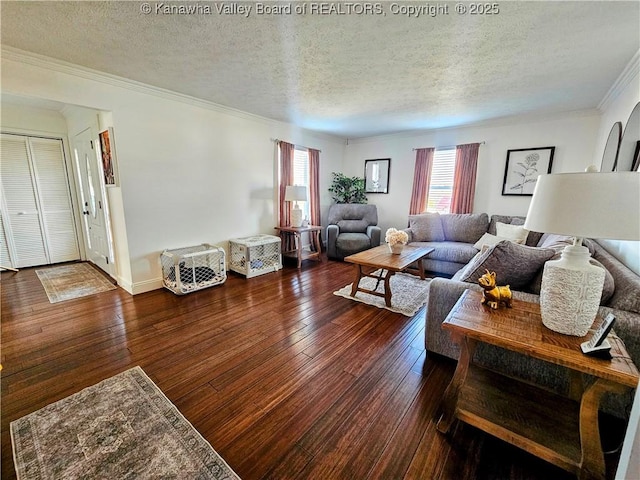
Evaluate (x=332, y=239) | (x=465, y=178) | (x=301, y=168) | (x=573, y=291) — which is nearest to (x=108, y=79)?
(x=301, y=168)

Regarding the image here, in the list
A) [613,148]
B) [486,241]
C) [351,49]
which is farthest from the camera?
[486,241]

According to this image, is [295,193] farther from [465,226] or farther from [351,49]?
[465,226]

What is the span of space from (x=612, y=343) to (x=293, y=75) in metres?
3.02

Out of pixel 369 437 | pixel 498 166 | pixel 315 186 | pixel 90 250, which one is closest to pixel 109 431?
pixel 369 437

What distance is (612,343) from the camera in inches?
46.5

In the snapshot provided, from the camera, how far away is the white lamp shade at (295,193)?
14.6 ft

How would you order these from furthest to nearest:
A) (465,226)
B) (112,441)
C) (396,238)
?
1. (465,226)
2. (396,238)
3. (112,441)

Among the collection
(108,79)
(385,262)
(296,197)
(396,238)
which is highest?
(108,79)

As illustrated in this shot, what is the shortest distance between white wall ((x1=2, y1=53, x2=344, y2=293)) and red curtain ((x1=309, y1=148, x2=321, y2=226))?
0.94 m

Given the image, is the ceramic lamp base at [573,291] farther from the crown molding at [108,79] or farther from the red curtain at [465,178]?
the crown molding at [108,79]

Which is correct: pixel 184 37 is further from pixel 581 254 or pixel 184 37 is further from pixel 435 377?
pixel 435 377

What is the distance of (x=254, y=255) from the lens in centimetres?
407

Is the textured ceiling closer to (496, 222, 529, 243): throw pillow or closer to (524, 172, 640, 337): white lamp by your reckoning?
(524, 172, 640, 337): white lamp

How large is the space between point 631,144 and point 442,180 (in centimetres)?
270
